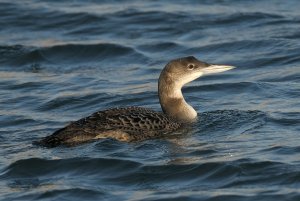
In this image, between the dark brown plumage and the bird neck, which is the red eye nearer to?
the bird neck

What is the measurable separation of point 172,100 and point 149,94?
1859 mm

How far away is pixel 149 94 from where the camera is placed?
623 inches

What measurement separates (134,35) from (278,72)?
11.9 ft

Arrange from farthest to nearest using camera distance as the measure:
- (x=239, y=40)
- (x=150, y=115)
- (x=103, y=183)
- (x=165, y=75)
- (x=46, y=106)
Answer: (x=239, y=40)
(x=46, y=106)
(x=165, y=75)
(x=150, y=115)
(x=103, y=183)

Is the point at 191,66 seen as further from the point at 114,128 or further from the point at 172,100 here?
the point at 114,128

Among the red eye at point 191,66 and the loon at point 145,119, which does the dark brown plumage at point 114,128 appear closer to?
the loon at point 145,119

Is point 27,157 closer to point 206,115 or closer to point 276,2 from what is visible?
point 206,115

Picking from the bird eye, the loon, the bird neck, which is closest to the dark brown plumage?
the loon

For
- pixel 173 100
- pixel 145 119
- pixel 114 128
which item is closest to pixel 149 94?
pixel 173 100

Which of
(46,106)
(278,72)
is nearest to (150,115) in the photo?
(46,106)

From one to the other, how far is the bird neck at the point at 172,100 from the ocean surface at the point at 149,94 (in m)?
0.20

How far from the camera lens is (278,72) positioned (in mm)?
16875

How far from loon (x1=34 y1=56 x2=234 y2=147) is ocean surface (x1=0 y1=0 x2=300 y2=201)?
11 cm

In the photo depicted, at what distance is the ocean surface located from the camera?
11.6 metres
